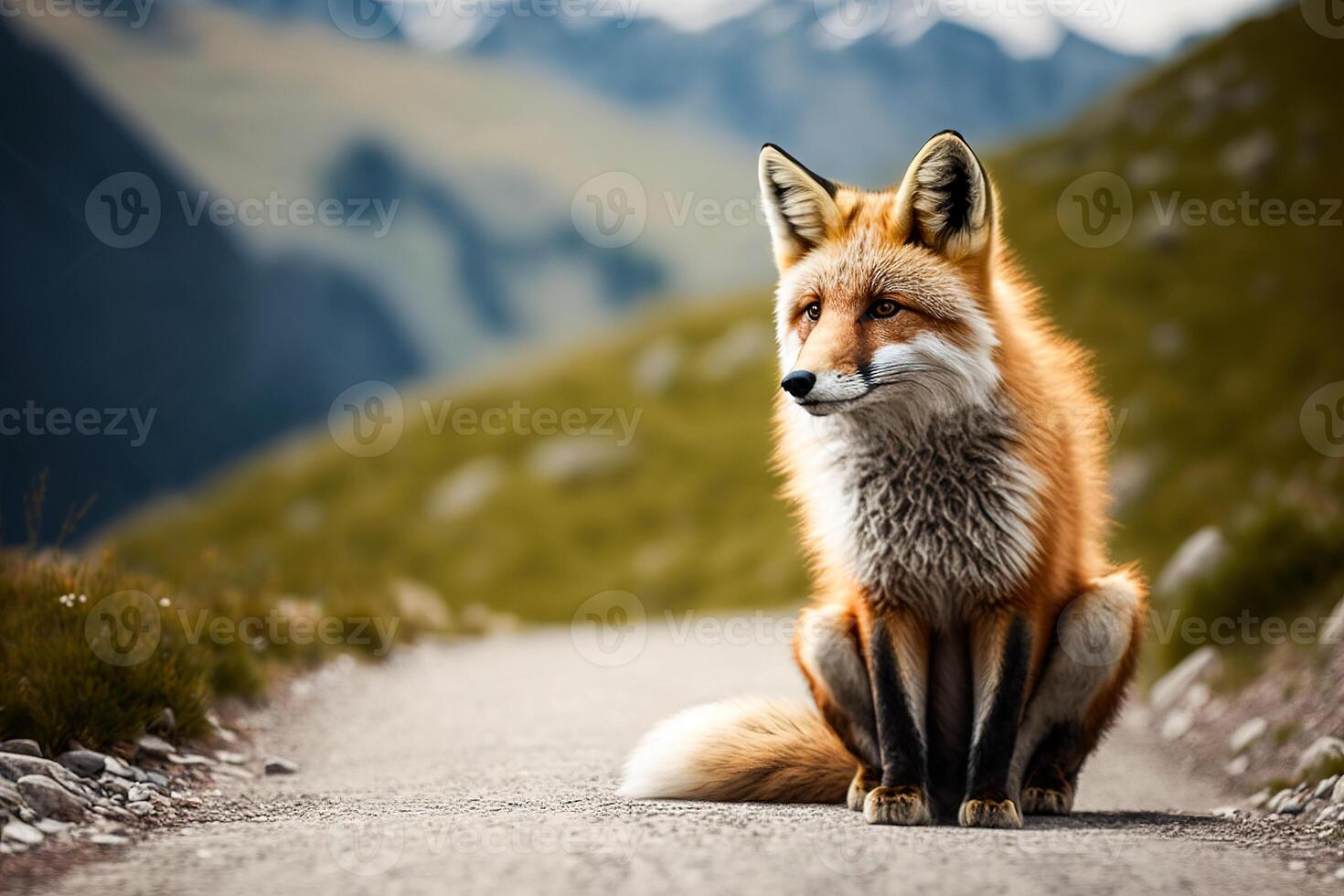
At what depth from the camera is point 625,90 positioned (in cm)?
18488

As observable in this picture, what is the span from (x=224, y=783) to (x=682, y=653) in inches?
291

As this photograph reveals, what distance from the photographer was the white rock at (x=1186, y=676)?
23.5 feet

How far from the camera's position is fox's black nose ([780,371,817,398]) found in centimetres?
360

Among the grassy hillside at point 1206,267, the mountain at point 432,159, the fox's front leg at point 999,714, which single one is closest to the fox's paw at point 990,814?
the fox's front leg at point 999,714

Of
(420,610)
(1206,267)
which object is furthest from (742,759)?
(1206,267)

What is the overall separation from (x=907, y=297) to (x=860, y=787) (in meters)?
2.16

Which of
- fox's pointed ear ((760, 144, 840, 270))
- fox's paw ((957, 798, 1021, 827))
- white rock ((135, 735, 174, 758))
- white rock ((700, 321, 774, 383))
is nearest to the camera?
fox's paw ((957, 798, 1021, 827))

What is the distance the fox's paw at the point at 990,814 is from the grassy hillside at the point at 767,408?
37.1 feet

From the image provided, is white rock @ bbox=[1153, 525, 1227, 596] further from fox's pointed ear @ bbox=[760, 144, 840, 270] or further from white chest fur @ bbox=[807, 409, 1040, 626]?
fox's pointed ear @ bbox=[760, 144, 840, 270]

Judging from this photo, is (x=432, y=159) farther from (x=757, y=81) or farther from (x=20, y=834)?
(x=20, y=834)

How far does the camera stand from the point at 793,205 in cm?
442

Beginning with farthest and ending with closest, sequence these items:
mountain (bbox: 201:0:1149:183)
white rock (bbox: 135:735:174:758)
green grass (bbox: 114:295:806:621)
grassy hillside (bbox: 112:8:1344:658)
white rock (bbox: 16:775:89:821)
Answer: mountain (bbox: 201:0:1149:183)
green grass (bbox: 114:295:806:621)
grassy hillside (bbox: 112:8:1344:658)
white rock (bbox: 135:735:174:758)
white rock (bbox: 16:775:89:821)

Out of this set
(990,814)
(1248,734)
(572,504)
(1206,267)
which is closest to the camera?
(990,814)

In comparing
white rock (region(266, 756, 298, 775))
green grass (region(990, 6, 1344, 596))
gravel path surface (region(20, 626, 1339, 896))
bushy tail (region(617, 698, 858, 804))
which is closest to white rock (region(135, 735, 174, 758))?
gravel path surface (region(20, 626, 1339, 896))
